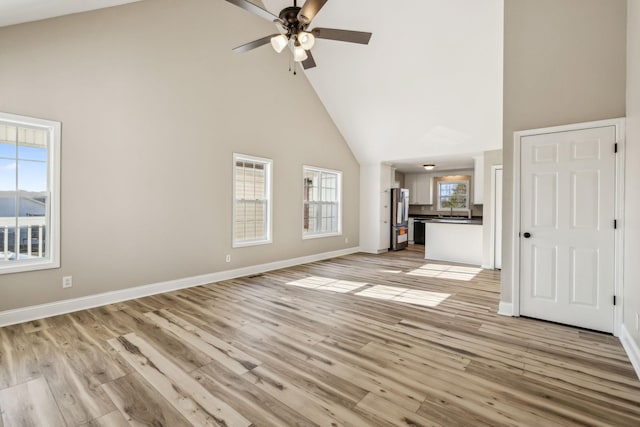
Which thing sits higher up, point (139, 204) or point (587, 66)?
point (587, 66)

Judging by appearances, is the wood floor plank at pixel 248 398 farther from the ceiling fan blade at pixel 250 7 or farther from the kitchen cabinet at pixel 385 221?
the kitchen cabinet at pixel 385 221

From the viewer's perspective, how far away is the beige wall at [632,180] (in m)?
2.52

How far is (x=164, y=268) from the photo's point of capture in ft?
14.7

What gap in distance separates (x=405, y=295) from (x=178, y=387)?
3.16m

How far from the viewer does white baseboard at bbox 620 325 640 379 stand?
7.84 ft

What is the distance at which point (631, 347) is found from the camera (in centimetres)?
258

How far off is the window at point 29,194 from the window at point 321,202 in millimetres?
4230

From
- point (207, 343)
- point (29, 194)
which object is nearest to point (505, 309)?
point (207, 343)

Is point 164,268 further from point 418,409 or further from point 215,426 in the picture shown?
point 418,409

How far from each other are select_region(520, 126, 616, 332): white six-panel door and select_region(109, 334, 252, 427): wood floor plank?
337 centimetres

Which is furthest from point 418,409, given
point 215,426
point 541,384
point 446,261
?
point 446,261

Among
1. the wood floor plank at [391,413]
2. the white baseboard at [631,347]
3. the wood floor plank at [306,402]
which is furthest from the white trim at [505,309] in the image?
the wood floor plank at [306,402]

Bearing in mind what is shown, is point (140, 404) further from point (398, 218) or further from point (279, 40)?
point (398, 218)

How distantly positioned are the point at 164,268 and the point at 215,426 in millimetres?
3219
